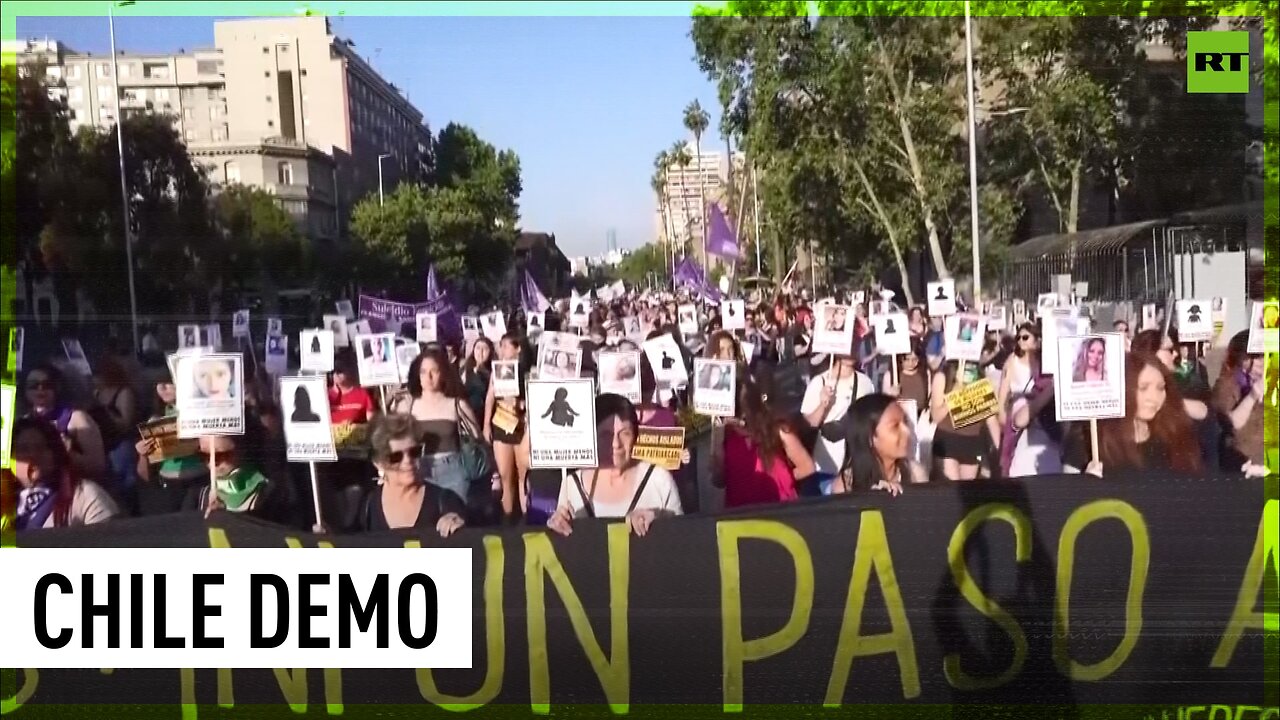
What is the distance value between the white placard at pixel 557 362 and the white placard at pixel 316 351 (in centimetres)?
55

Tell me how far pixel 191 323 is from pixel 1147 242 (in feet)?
8.78

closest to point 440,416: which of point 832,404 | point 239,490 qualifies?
point 239,490

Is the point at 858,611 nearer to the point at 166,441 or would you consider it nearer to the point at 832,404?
the point at 832,404

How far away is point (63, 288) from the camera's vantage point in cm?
298

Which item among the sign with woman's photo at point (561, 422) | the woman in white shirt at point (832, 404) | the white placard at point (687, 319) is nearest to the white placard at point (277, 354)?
the sign with woman's photo at point (561, 422)

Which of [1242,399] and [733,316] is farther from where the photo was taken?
[733,316]

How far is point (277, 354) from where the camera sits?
297 cm

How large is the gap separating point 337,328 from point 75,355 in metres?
0.74

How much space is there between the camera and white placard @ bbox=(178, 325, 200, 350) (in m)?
2.97

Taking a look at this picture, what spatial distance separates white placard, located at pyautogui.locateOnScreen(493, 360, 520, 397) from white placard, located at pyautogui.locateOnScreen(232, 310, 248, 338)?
2.26ft

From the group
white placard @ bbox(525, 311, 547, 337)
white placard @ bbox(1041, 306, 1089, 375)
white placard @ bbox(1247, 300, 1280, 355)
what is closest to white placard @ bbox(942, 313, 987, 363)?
white placard @ bbox(1041, 306, 1089, 375)

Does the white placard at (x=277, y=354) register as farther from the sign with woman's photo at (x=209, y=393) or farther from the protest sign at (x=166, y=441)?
the protest sign at (x=166, y=441)

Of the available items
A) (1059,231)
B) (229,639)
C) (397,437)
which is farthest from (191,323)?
(1059,231)

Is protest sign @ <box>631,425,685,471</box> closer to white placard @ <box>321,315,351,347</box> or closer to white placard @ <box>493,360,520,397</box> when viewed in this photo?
white placard @ <box>493,360,520,397</box>
